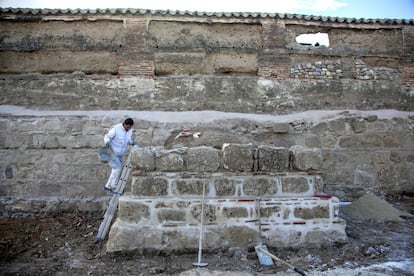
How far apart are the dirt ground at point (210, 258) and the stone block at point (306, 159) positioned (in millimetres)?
941

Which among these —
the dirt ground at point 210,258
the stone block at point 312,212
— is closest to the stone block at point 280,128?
the dirt ground at point 210,258

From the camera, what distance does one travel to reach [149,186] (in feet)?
12.2

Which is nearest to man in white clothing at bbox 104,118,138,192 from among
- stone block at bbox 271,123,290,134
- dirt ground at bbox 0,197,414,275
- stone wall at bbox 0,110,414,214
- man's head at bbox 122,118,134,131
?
man's head at bbox 122,118,134,131

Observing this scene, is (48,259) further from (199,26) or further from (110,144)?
(199,26)

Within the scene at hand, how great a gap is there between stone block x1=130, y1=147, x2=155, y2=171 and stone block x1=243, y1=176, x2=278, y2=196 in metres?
1.11

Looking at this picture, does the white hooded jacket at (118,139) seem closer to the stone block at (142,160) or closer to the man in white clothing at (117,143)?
the man in white clothing at (117,143)

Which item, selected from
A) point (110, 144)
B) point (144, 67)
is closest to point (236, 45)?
point (144, 67)

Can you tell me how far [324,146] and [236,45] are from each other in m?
3.04

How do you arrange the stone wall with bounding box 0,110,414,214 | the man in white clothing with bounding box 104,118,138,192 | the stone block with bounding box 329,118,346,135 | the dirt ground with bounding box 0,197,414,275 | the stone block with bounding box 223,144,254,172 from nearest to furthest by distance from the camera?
the dirt ground with bounding box 0,197,414,275
the stone block with bounding box 223,144,254,172
the man in white clothing with bounding box 104,118,138,192
the stone wall with bounding box 0,110,414,214
the stone block with bounding box 329,118,346,135

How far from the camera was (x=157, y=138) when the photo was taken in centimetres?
667

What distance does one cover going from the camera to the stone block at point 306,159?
3920 millimetres

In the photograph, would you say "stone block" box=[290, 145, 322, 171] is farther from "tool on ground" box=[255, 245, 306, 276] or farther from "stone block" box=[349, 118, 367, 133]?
"stone block" box=[349, 118, 367, 133]

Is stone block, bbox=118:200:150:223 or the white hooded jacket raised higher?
the white hooded jacket

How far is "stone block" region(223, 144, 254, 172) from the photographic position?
3.84 meters
